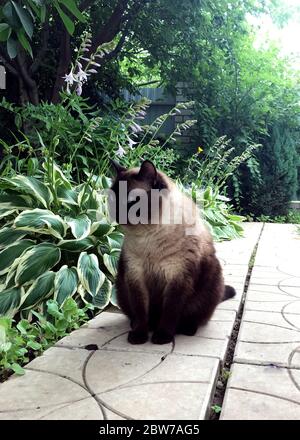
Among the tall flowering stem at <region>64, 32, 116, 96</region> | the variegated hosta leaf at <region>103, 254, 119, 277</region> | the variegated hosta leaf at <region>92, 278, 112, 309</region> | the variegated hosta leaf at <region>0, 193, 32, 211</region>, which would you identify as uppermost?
the tall flowering stem at <region>64, 32, 116, 96</region>

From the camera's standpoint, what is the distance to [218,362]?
189cm

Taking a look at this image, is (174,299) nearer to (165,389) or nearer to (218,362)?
(218,362)

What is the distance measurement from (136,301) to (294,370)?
0.74 metres

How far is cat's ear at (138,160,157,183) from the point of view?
2.04 meters

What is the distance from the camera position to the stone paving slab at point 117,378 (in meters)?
1.49

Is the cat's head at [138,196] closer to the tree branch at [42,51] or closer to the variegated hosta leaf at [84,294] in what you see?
the variegated hosta leaf at [84,294]

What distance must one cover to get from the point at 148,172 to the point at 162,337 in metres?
0.75

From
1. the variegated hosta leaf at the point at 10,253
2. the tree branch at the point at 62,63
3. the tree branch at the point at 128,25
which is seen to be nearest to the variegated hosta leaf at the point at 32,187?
the variegated hosta leaf at the point at 10,253

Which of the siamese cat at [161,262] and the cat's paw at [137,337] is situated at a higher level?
the siamese cat at [161,262]

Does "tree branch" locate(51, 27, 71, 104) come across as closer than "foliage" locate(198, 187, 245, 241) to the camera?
No

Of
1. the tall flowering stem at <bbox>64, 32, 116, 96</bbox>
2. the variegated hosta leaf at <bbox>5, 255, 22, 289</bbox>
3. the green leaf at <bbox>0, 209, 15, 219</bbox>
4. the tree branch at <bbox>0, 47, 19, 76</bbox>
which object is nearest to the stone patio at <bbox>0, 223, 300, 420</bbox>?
the variegated hosta leaf at <bbox>5, 255, 22, 289</bbox>

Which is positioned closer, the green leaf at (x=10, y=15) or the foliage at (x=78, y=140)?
the green leaf at (x=10, y=15)

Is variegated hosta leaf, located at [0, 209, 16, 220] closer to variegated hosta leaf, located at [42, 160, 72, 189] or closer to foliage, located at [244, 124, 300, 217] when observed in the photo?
variegated hosta leaf, located at [42, 160, 72, 189]
